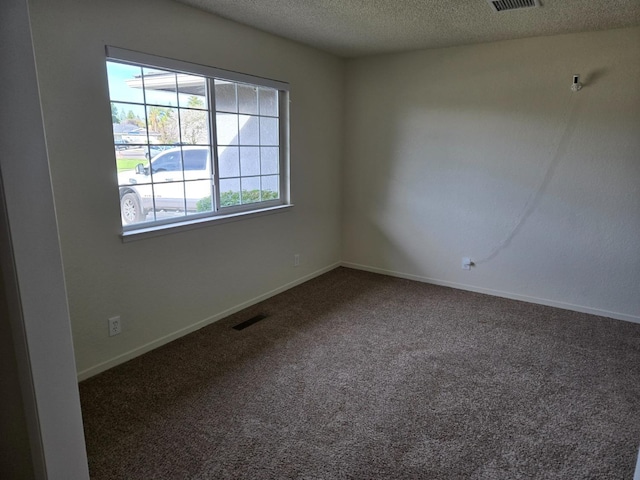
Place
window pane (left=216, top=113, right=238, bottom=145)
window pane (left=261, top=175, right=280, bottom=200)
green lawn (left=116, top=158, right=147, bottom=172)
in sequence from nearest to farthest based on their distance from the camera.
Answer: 1. green lawn (left=116, top=158, right=147, bottom=172)
2. window pane (left=216, top=113, right=238, bottom=145)
3. window pane (left=261, top=175, right=280, bottom=200)

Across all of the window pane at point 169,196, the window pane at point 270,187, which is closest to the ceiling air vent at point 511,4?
the window pane at point 270,187

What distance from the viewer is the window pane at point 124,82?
8.41 ft

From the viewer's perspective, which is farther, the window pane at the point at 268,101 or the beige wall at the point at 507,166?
the window pane at the point at 268,101

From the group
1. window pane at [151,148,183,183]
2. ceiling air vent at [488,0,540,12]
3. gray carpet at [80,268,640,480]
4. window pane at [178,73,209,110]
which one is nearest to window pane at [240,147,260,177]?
window pane at [178,73,209,110]

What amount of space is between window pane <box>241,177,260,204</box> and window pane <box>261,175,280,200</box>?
0.09 m

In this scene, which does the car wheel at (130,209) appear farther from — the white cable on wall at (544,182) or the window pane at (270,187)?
the white cable on wall at (544,182)

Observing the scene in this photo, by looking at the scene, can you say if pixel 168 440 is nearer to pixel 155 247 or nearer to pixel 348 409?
pixel 348 409

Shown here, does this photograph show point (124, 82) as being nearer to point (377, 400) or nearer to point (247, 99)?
point (247, 99)

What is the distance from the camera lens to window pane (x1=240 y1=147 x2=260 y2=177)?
11.9 feet

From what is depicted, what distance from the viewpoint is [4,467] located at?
138 centimetres

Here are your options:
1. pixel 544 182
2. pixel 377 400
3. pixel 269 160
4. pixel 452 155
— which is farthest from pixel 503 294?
pixel 269 160

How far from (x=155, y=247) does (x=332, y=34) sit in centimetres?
234

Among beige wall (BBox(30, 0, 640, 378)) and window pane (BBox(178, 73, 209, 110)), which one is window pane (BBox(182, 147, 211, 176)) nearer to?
window pane (BBox(178, 73, 209, 110))

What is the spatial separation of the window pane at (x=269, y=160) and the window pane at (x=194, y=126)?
70cm
